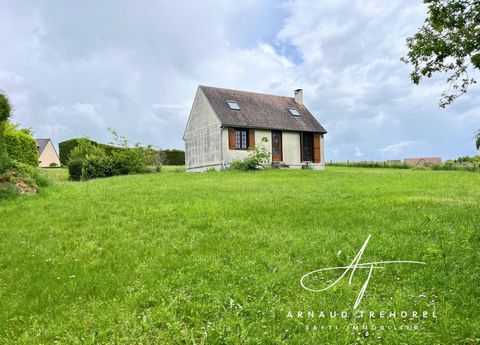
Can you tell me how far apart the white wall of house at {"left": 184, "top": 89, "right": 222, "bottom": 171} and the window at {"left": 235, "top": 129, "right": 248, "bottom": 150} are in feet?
4.38

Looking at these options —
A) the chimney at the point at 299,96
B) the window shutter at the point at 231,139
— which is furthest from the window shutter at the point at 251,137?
the chimney at the point at 299,96

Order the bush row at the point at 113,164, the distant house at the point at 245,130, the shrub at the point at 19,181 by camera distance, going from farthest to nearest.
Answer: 1. the distant house at the point at 245,130
2. the bush row at the point at 113,164
3. the shrub at the point at 19,181

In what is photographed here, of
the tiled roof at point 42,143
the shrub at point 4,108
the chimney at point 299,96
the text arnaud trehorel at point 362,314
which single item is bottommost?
the text arnaud trehorel at point 362,314

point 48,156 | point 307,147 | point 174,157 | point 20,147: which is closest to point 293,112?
point 307,147

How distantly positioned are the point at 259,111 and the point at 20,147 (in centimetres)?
1621

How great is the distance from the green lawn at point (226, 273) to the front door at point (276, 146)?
1887 cm

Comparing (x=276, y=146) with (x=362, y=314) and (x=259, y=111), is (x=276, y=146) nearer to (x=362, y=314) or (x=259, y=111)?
(x=259, y=111)

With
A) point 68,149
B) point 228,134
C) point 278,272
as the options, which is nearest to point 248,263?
point 278,272

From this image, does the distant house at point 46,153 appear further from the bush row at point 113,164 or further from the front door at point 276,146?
the front door at point 276,146

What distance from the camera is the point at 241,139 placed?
1042 inches

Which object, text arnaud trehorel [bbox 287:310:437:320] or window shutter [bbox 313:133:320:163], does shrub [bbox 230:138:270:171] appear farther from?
text arnaud trehorel [bbox 287:310:437:320]

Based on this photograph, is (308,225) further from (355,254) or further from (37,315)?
(37,315)

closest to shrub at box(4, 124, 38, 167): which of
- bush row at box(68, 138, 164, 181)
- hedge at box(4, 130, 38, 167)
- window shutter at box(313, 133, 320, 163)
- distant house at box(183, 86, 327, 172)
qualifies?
hedge at box(4, 130, 38, 167)

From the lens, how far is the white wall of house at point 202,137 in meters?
26.1
